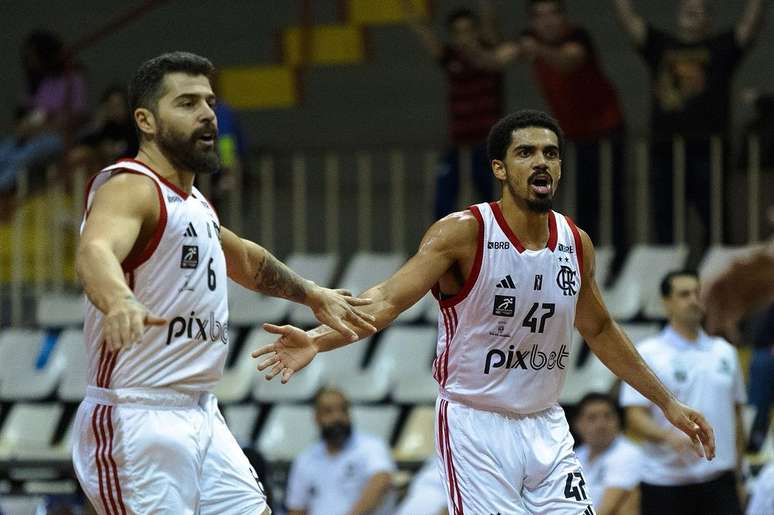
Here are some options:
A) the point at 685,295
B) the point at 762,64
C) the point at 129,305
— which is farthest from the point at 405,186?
the point at 129,305

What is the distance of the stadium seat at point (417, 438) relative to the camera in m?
12.9

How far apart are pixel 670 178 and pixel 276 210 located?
15.5ft

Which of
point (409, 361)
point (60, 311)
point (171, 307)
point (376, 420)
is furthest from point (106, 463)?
point (60, 311)

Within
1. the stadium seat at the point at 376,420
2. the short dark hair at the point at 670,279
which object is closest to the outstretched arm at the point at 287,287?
the short dark hair at the point at 670,279

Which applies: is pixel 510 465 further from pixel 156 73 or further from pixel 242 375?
pixel 242 375

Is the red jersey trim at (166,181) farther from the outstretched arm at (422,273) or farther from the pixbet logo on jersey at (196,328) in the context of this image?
the outstretched arm at (422,273)

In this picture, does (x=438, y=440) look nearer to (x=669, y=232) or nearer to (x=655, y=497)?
(x=655, y=497)

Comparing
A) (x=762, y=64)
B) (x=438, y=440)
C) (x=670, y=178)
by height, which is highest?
(x=762, y=64)

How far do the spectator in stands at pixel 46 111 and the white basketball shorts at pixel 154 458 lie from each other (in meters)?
10.4

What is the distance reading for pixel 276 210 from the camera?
17.1 metres

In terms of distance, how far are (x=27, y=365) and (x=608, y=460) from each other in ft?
20.9

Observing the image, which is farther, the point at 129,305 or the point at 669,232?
the point at 669,232

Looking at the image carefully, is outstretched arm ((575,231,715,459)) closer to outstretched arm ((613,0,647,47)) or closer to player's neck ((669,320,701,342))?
player's neck ((669,320,701,342))

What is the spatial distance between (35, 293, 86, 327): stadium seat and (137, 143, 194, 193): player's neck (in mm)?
8841
